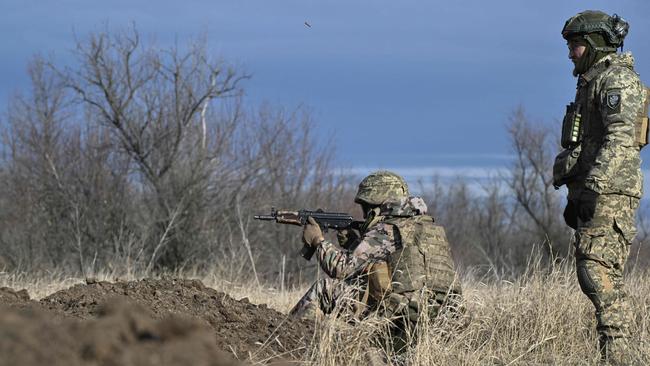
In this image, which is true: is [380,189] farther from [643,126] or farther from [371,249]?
[643,126]

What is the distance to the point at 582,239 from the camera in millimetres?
6410

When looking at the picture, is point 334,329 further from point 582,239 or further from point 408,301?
point 582,239

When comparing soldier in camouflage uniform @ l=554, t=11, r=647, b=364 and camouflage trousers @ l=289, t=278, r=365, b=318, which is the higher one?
soldier in camouflage uniform @ l=554, t=11, r=647, b=364

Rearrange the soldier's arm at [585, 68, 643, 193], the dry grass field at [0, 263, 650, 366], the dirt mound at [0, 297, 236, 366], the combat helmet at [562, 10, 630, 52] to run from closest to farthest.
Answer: the dirt mound at [0, 297, 236, 366]
the dry grass field at [0, 263, 650, 366]
the soldier's arm at [585, 68, 643, 193]
the combat helmet at [562, 10, 630, 52]

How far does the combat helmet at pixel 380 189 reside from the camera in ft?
22.1

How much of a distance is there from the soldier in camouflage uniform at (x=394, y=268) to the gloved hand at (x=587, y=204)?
37.5 inches

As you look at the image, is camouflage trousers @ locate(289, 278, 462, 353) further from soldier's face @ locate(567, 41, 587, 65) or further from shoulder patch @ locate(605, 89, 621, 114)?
soldier's face @ locate(567, 41, 587, 65)

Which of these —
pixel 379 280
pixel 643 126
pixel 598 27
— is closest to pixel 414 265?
pixel 379 280

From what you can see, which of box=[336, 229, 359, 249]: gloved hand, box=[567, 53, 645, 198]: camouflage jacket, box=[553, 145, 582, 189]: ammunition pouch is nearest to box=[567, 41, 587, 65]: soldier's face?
box=[567, 53, 645, 198]: camouflage jacket

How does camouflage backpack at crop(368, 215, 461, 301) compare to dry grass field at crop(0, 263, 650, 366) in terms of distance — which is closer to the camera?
dry grass field at crop(0, 263, 650, 366)

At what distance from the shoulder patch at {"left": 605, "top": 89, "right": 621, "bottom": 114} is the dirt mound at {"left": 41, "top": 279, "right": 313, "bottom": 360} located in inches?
96.5

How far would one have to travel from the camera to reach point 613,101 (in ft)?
20.9

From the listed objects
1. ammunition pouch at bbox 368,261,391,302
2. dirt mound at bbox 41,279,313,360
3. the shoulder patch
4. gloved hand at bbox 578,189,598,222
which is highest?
the shoulder patch

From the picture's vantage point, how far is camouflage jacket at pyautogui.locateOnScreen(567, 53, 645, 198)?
6.32 meters
